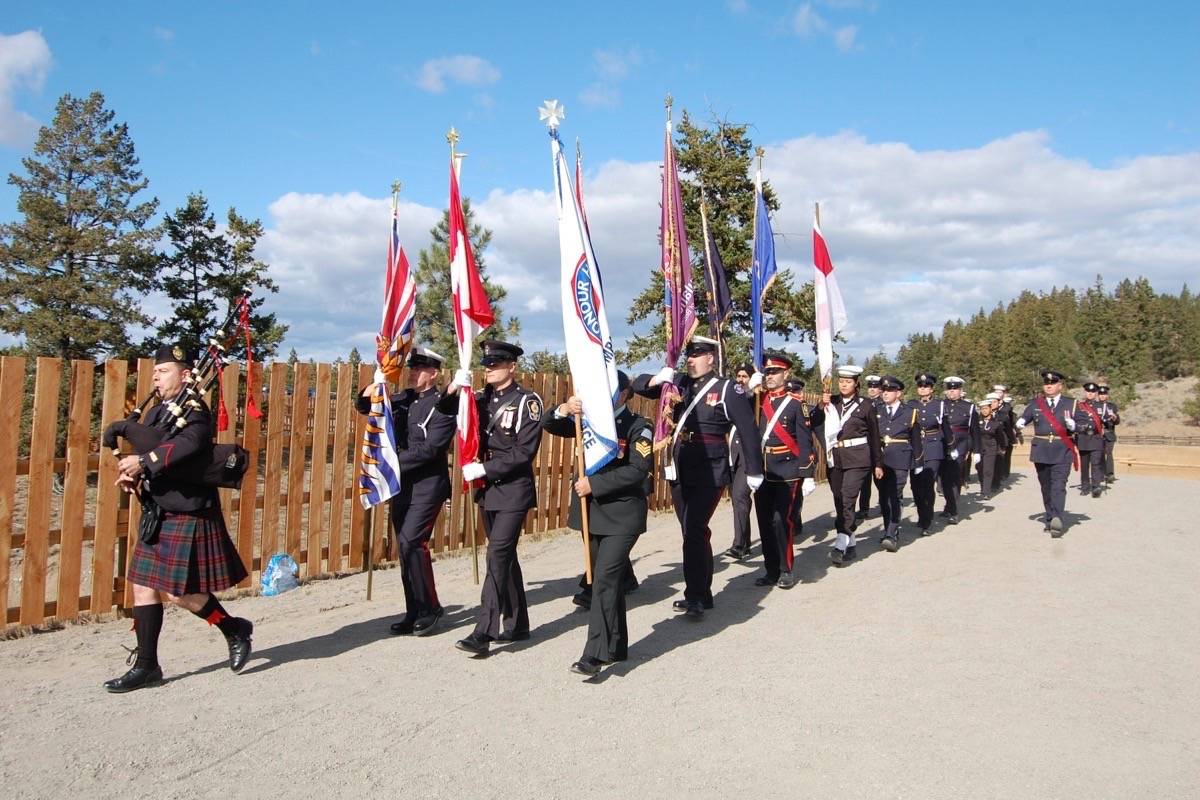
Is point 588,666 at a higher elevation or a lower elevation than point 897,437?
lower

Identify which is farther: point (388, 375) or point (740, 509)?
point (740, 509)

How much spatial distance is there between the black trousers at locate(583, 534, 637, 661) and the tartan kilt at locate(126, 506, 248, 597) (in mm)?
2282

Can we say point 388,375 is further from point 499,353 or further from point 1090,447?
point 1090,447

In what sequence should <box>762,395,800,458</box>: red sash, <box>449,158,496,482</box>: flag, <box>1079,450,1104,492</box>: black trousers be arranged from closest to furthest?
<box>449,158,496,482</box>: flag
<box>762,395,800,458</box>: red sash
<box>1079,450,1104,492</box>: black trousers

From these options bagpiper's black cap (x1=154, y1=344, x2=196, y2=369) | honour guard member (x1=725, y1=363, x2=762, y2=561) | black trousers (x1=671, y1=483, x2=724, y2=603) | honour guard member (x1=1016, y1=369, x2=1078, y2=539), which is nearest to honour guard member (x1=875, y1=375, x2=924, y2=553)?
honour guard member (x1=1016, y1=369, x2=1078, y2=539)

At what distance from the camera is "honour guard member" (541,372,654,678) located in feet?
17.4

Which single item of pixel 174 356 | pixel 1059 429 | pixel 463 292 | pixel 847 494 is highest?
pixel 463 292

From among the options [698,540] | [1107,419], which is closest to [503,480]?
[698,540]

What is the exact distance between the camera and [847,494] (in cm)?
945

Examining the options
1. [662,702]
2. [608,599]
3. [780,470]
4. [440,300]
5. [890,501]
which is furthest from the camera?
[440,300]

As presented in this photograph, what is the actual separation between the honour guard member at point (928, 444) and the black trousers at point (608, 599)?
24.4 feet

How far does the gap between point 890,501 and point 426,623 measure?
6.44 meters

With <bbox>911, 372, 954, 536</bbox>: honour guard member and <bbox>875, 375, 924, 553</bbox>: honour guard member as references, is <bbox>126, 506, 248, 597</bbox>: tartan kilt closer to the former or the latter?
<bbox>875, 375, 924, 553</bbox>: honour guard member

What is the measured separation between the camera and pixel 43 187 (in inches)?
922
